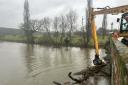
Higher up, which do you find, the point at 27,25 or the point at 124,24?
the point at 27,25

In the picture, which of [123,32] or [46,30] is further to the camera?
[46,30]

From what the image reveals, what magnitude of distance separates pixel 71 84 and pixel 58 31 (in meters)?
63.1

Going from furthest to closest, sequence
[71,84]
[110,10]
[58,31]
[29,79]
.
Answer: [58,31] < [110,10] < [29,79] < [71,84]

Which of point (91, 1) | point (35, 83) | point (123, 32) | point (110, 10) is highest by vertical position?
point (91, 1)

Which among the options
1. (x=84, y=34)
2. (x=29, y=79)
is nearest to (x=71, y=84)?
(x=29, y=79)

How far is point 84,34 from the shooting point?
202 feet

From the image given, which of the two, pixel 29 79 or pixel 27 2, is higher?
pixel 27 2

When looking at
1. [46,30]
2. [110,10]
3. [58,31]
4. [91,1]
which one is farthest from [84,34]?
[110,10]

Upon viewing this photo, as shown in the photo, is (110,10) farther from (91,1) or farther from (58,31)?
(58,31)

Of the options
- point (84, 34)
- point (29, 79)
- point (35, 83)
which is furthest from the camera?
point (84, 34)

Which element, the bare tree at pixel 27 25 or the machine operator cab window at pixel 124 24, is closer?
the machine operator cab window at pixel 124 24

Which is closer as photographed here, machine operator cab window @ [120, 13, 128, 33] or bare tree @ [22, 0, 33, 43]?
machine operator cab window @ [120, 13, 128, 33]

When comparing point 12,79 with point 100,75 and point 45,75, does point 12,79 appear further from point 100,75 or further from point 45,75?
point 100,75

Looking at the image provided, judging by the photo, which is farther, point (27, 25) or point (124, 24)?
point (27, 25)
